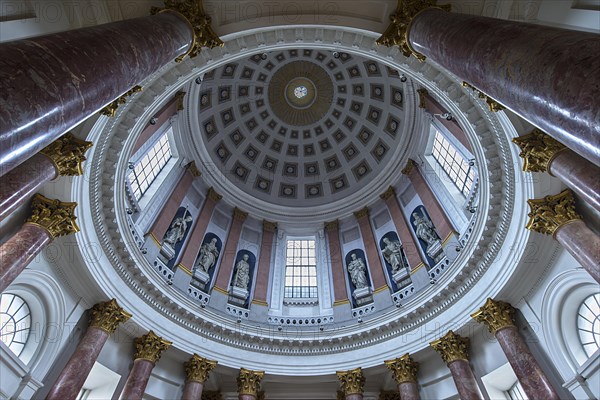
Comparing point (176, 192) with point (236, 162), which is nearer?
point (176, 192)

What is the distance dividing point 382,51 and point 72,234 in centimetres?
1012

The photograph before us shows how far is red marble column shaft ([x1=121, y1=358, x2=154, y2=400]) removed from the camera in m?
11.1

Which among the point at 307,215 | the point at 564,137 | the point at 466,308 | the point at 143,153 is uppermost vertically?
the point at 307,215

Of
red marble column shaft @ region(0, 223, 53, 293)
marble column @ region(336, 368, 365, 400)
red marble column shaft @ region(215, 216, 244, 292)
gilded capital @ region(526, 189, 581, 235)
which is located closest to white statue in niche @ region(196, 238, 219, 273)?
red marble column shaft @ region(215, 216, 244, 292)

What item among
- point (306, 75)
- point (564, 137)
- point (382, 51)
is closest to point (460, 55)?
point (564, 137)

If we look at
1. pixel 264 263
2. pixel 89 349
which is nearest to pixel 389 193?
pixel 264 263

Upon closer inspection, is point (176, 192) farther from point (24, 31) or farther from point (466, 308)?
point (466, 308)

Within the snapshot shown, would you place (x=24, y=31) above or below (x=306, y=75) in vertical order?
below

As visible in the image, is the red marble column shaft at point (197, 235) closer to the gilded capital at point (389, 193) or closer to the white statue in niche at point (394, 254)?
the white statue in niche at point (394, 254)

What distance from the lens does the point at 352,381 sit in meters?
13.3

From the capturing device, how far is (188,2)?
8.44 meters

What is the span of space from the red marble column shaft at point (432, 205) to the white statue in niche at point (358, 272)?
3.89 m

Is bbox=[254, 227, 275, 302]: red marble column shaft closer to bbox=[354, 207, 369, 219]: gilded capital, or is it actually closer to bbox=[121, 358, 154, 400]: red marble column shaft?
bbox=[354, 207, 369, 219]: gilded capital

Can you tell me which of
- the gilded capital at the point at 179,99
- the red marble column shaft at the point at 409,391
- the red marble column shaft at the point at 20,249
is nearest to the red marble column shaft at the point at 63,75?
the red marble column shaft at the point at 20,249
